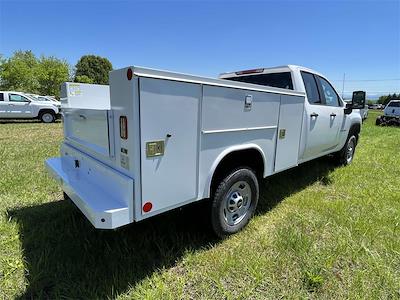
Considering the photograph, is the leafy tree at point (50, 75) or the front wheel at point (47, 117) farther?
the leafy tree at point (50, 75)

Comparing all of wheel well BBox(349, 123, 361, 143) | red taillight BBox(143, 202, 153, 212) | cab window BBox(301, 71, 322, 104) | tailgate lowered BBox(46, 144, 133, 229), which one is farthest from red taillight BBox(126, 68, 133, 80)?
wheel well BBox(349, 123, 361, 143)

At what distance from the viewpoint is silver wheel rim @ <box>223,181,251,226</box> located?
3102 mm

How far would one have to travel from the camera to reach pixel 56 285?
238cm

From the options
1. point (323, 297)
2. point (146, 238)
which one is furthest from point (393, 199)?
point (146, 238)

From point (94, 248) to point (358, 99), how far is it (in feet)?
16.8

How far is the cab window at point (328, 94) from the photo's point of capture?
4.84m

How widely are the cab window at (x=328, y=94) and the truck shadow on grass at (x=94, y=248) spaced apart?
92.5 inches

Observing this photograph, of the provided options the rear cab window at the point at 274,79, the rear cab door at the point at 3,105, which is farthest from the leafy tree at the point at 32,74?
the rear cab window at the point at 274,79

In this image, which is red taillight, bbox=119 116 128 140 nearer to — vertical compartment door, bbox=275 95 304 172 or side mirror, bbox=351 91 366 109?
vertical compartment door, bbox=275 95 304 172

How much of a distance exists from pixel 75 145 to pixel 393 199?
466 centimetres

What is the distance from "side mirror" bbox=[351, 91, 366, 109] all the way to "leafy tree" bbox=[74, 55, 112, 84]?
4874cm

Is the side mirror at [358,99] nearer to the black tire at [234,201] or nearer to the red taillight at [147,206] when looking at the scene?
the black tire at [234,201]

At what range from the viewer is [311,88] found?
4441 millimetres

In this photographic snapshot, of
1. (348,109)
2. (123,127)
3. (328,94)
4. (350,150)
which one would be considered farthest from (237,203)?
(350,150)
